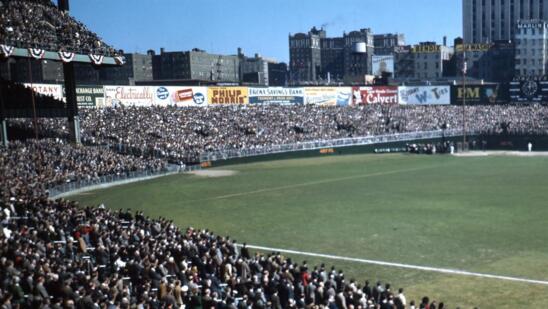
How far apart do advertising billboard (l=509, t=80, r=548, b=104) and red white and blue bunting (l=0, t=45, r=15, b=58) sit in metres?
67.6

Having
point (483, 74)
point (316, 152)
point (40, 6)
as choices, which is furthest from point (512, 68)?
point (40, 6)

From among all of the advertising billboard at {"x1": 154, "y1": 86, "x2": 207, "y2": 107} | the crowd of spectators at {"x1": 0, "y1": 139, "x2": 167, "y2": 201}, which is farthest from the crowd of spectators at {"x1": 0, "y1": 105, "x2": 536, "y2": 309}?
the advertising billboard at {"x1": 154, "y1": 86, "x2": 207, "y2": 107}

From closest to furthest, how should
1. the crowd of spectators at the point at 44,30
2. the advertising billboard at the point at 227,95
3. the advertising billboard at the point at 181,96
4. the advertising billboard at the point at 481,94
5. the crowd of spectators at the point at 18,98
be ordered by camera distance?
the crowd of spectators at the point at 44,30, the crowd of spectators at the point at 18,98, the advertising billboard at the point at 181,96, the advertising billboard at the point at 227,95, the advertising billboard at the point at 481,94

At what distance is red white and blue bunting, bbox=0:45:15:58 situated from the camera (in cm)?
4088

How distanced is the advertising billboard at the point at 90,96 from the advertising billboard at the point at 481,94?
51.3m

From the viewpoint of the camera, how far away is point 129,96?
6769 cm

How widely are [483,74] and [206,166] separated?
118694 mm

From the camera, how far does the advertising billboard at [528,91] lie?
8331 centimetres

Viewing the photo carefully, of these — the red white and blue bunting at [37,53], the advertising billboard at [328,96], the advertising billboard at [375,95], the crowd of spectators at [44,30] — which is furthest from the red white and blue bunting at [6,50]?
the advertising billboard at [375,95]

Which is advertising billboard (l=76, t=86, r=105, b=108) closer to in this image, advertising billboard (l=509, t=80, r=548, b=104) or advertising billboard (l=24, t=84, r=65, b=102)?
advertising billboard (l=24, t=84, r=65, b=102)

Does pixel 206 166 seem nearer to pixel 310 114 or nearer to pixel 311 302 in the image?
pixel 310 114

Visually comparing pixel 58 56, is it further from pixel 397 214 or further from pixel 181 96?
pixel 397 214

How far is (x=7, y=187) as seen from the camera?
3195cm

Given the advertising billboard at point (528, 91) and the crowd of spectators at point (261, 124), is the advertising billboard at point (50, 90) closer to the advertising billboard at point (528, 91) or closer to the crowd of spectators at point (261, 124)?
the crowd of spectators at point (261, 124)
